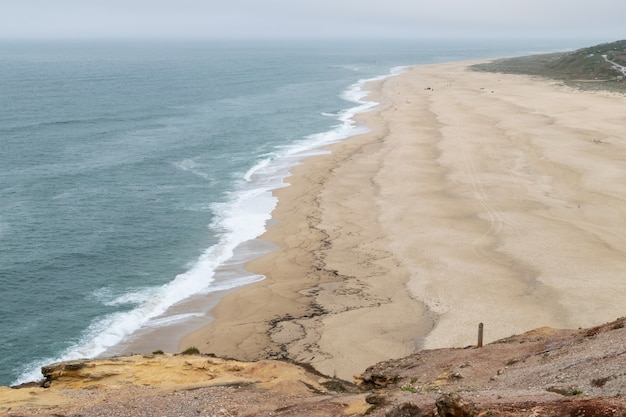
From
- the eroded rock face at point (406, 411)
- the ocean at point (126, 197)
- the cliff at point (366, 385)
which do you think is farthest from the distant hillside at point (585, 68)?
the eroded rock face at point (406, 411)

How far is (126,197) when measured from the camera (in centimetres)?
5441

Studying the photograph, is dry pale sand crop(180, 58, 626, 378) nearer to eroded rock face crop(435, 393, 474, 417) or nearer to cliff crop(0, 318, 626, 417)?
cliff crop(0, 318, 626, 417)

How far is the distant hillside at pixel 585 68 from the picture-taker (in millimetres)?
115875

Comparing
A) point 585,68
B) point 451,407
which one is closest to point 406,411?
point 451,407

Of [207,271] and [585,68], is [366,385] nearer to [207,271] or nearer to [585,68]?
[207,271]

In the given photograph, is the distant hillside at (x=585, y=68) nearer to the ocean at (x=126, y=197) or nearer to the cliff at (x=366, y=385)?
the ocean at (x=126, y=197)

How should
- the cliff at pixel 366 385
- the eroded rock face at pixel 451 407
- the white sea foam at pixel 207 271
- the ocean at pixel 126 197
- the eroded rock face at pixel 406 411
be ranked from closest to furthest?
the eroded rock face at pixel 451 407 < the eroded rock face at pixel 406 411 < the cliff at pixel 366 385 < the white sea foam at pixel 207 271 < the ocean at pixel 126 197

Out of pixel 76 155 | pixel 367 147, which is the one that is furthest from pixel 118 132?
pixel 367 147

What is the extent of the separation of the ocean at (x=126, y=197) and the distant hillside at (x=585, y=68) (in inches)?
1648

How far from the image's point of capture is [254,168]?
213ft

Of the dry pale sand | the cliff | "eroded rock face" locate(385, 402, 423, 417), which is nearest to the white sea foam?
the dry pale sand

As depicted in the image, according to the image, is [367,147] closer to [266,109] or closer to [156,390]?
[266,109]

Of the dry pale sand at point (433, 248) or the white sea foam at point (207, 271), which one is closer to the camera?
the dry pale sand at point (433, 248)

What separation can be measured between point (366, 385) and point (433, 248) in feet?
60.5
